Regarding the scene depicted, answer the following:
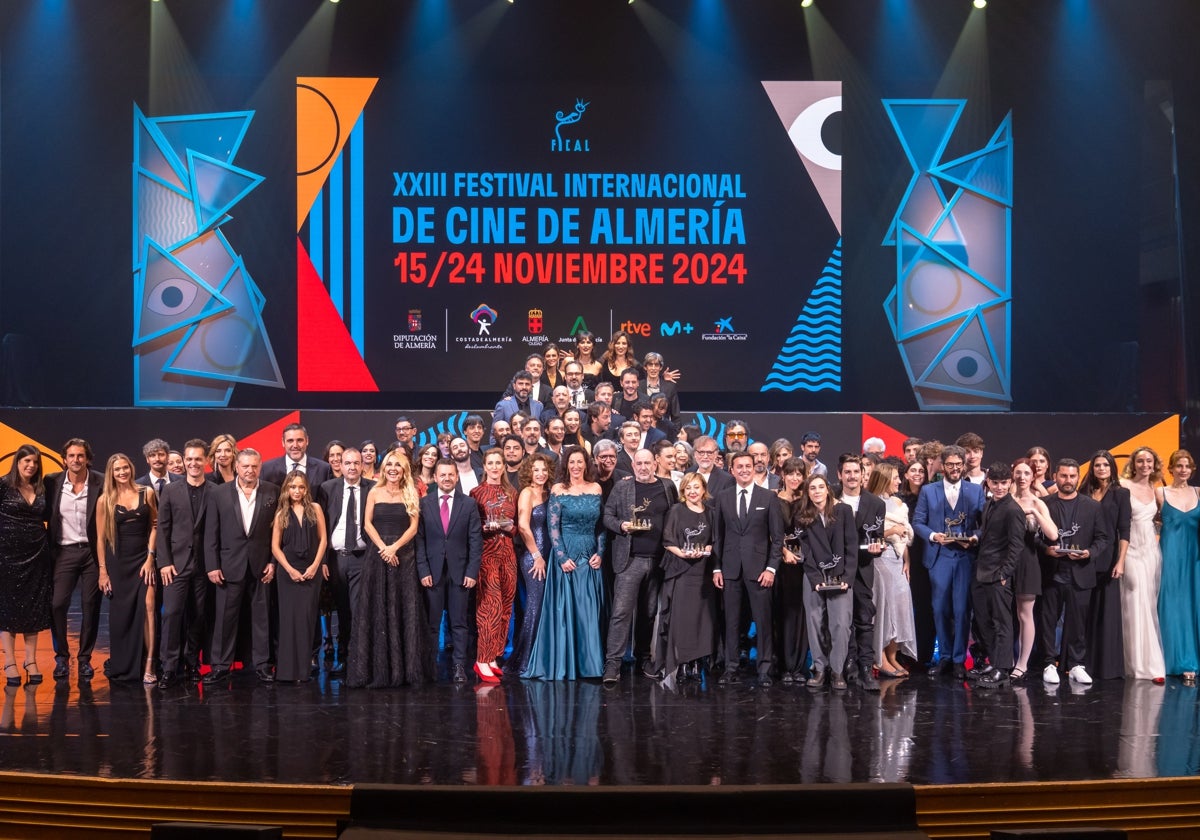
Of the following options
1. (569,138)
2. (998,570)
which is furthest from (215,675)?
(569,138)

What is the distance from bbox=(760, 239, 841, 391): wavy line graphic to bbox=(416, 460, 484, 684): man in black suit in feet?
18.2

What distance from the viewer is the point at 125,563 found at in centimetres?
699

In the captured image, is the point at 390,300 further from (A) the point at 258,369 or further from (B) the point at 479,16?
(B) the point at 479,16

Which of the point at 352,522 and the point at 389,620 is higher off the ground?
the point at 352,522

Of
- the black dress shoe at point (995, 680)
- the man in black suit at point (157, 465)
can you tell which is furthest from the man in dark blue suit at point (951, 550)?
A: the man in black suit at point (157, 465)

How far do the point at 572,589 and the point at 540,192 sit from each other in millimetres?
5798

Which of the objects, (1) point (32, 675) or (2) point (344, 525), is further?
(2) point (344, 525)

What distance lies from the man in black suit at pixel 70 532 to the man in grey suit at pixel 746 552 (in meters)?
4.00

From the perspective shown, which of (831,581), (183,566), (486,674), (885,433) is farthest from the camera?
(885,433)

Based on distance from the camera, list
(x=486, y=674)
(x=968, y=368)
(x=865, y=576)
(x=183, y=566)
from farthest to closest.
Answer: (x=968, y=368)
(x=486, y=674)
(x=183, y=566)
(x=865, y=576)

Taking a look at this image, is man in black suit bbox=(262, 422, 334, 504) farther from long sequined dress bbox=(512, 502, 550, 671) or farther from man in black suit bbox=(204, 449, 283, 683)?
long sequined dress bbox=(512, 502, 550, 671)

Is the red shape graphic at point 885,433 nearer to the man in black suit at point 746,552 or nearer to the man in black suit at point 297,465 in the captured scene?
the man in black suit at point 746,552

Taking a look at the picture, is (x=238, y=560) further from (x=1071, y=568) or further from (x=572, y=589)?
(x=1071, y=568)

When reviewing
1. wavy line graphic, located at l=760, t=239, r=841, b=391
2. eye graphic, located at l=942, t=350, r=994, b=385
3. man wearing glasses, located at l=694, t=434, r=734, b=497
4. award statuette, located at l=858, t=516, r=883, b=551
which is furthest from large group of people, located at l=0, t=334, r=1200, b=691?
eye graphic, located at l=942, t=350, r=994, b=385
